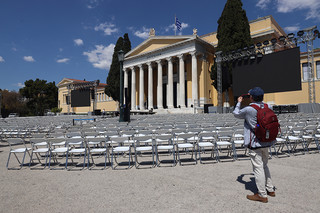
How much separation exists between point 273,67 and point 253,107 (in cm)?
1785

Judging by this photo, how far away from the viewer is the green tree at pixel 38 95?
5388 centimetres

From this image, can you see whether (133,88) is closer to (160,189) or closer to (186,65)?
(186,65)

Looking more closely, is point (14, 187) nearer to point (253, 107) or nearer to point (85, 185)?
point (85, 185)

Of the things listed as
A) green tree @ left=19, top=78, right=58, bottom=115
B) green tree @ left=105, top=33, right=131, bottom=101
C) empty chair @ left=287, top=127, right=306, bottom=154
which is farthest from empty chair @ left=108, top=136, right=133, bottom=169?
green tree @ left=19, top=78, right=58, bottom=115

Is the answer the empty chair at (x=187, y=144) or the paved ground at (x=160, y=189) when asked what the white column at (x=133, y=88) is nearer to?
the empty chair at (x=187, y=144)

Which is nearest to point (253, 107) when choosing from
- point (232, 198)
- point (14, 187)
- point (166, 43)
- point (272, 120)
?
point (272, 120)

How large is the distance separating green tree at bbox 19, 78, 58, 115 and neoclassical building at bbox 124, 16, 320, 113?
1261 inches

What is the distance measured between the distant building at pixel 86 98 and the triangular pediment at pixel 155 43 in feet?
34.4

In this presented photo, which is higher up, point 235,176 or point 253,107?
point 253,107

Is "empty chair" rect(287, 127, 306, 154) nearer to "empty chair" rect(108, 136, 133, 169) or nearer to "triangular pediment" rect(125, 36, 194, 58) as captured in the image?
"empty chair" rect(108, 136, 133, 169)

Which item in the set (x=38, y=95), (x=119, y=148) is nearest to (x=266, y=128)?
(x=119, y=148)

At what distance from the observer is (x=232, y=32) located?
24.8 meters

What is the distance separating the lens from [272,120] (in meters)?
2.82

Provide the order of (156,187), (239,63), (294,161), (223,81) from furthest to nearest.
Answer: (223,81) < (239,63) < (294,161) < (156,187)
